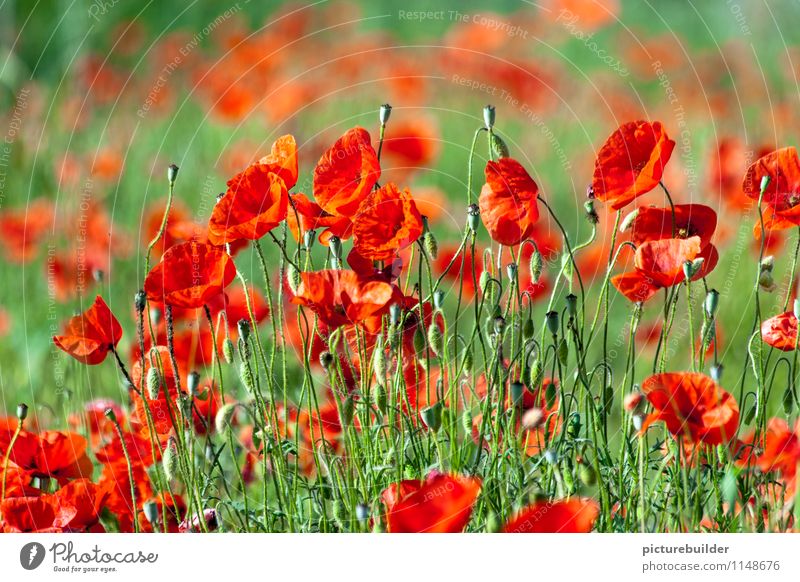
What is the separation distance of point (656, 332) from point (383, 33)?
135cm

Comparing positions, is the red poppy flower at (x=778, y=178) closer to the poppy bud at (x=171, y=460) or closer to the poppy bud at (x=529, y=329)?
the poppy bud at (x=529, y=329)

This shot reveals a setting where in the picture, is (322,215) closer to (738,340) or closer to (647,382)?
(647,382)

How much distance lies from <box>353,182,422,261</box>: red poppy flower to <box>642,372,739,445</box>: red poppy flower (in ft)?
0.74

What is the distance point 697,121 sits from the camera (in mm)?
2672

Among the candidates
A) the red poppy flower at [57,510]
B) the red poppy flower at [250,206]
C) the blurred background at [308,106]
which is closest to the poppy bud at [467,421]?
the red poppy flower at [250,206]

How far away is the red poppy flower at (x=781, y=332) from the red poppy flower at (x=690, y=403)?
11 cm

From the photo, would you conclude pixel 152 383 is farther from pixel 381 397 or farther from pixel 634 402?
pixel 634 402

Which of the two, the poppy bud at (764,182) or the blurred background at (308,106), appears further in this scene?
the blurred background at (308,106)

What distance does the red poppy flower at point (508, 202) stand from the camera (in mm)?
851

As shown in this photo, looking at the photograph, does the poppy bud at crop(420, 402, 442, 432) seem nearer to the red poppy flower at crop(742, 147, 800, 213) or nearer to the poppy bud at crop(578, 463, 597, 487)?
the poppy bud at crop(578, 463, 597, 487)

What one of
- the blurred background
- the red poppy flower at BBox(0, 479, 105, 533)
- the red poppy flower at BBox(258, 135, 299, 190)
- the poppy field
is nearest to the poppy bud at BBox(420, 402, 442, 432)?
the poppy field
